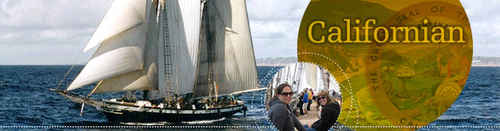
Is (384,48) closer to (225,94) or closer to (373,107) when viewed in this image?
(373,107)

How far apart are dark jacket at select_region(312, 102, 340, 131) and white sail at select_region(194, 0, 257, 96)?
35.7m

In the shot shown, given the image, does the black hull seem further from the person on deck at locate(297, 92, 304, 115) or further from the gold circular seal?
the person on deck at locate(297, 92, 304, 115)

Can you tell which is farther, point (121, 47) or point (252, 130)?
point (121, 47)

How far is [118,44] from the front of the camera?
36.9 m

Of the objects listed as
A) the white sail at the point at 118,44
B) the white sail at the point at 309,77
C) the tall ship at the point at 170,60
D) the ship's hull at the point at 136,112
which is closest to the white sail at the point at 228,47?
the tall ship at the point at 170,60

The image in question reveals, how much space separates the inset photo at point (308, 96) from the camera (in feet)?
18.7

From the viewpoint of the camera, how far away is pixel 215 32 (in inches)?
1654

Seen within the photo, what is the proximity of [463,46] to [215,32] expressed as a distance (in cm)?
3485

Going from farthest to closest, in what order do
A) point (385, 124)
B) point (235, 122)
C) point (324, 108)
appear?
1. point (235, 122)
2. point (385, 124)
3. point (324, 108)

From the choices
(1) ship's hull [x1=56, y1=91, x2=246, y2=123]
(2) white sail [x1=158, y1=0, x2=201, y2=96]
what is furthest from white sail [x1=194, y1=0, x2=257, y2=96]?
(1) ship's hull [x1=56, y1=91, x2=246, y2=123]

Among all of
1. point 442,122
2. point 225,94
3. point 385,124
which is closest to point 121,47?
point 225,94

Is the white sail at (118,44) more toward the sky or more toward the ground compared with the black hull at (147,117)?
more toward the sky

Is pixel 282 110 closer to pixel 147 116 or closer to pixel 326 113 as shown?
pixel 326 113

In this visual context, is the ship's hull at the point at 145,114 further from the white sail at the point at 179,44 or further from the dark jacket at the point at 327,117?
the dark jacket at the point at 327,117
